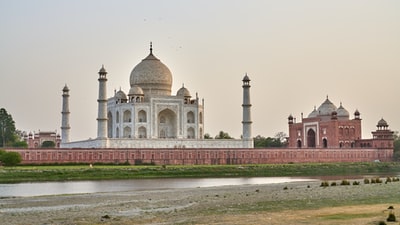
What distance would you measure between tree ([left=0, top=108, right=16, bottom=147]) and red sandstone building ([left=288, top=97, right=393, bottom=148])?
94.7 feet

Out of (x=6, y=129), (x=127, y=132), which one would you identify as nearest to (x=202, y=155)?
(x=127, y=132)

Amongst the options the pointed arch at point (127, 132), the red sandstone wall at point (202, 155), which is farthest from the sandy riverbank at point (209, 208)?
the pointed arch at point (127, 132)

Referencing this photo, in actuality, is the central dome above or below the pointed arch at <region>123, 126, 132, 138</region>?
above

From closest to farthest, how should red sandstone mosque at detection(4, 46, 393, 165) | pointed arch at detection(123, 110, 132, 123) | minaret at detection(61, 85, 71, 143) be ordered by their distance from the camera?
red sandstone mosque at detection(4, 46, 393, 165), minaret at detection(61, 85, 71, 143), pointed arch at detection(123, 110, 132, 123)

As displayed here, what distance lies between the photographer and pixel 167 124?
6084 centimetres

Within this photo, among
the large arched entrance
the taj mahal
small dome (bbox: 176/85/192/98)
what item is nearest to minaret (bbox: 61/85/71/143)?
the taj mahal

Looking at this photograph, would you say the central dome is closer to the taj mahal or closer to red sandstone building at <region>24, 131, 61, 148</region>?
the taj mahal

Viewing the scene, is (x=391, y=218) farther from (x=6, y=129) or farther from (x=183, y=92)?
(x=6, y=129)

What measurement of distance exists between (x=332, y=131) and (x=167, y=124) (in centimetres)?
1633

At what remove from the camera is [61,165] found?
1879 inches

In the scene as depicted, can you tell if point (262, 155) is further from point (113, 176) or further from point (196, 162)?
point (113, 176)

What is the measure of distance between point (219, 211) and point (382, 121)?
165 ft

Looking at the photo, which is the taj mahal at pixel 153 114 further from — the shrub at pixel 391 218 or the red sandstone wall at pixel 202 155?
the shrub at pixel 391 218

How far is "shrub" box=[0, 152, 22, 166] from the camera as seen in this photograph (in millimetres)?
43750
